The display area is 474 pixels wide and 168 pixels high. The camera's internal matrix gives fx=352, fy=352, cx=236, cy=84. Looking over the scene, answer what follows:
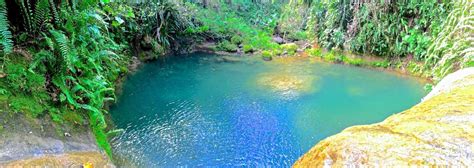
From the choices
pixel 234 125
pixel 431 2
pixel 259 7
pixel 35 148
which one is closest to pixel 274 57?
pixel 431 2

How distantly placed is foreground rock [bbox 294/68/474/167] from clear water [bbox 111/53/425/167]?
202 cm

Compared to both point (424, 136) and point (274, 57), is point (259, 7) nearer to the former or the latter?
point (274, 57)

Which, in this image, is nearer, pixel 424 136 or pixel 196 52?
pixel 424 136

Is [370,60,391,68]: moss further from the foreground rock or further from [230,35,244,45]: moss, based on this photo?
the foreground rock

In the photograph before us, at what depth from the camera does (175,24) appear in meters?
10.8

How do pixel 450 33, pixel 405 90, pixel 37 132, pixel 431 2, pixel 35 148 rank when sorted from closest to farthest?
pixel 35 148 → pixel 37 132 → pixel 450 33 → pixel 405 90 → pixel 431 2

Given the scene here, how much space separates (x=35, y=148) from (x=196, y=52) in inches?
348

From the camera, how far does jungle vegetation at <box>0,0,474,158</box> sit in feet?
10.6

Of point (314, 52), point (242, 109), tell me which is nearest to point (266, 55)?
point (314, 52)

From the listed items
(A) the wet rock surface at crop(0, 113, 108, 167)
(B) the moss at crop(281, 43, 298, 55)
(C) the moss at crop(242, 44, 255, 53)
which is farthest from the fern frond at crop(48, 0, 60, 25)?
(B) the moss at crop(281, 43, 298, 55)

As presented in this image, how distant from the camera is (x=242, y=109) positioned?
5.78 m

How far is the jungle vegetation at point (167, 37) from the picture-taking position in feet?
10.6

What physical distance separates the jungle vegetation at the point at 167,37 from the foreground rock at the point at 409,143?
98.4 inches

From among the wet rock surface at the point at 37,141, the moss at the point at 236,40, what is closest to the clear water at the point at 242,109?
the wet rock surface at the point at 37,141
